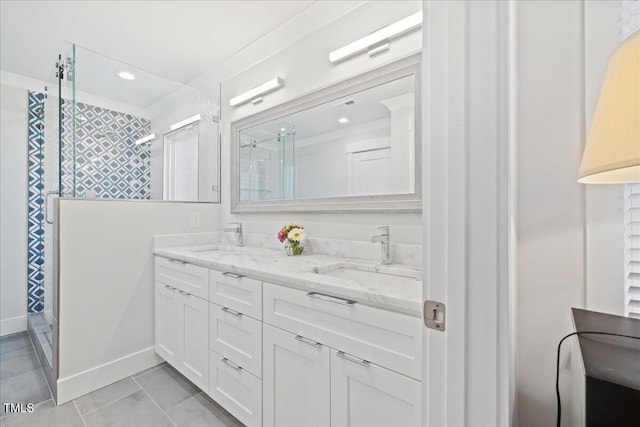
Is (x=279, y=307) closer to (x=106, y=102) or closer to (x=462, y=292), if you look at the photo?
(x=462, y=292)

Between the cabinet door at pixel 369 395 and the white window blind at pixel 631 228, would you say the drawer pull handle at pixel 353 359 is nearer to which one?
the cabinet door at pixel 369 395

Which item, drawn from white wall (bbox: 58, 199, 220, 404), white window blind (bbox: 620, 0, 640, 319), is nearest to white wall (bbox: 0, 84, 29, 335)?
white wall (bbox: 58, 199, 220, 404)

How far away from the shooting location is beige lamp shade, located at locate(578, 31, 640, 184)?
56 cm

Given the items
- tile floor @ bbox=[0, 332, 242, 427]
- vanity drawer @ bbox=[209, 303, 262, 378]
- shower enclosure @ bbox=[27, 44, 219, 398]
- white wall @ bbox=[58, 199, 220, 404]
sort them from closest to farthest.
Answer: vanity drawer @ bbox=[209, 303, 262, 378], tile floor @ bbox=[0, 332, 242, 427], white wall @ bbox=[58, 199, 220, 404], shower enclosure @ bbox=[27, 44, 219, 398]

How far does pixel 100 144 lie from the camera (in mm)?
2285

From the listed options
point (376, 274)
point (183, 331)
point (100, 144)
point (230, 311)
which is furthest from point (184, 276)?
point (100, 144)

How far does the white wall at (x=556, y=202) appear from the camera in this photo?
0.85 metres

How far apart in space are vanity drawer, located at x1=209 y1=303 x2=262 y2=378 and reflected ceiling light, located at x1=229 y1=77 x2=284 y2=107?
1.50 m

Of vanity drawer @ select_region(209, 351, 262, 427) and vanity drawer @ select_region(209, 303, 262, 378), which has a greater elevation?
vanity drawer @ select_region(209, 303, 262, 378)

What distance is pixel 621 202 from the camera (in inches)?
33.0

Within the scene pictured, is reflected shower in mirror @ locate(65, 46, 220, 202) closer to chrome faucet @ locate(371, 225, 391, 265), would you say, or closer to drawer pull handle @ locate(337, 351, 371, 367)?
chrome faucet @ locate(371, 225, 391, 265)

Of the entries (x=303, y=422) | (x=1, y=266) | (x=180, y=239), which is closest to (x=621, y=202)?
(x=303, y=422)

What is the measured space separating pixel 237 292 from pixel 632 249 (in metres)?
1.48

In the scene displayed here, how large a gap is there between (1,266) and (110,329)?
5.45 feet
